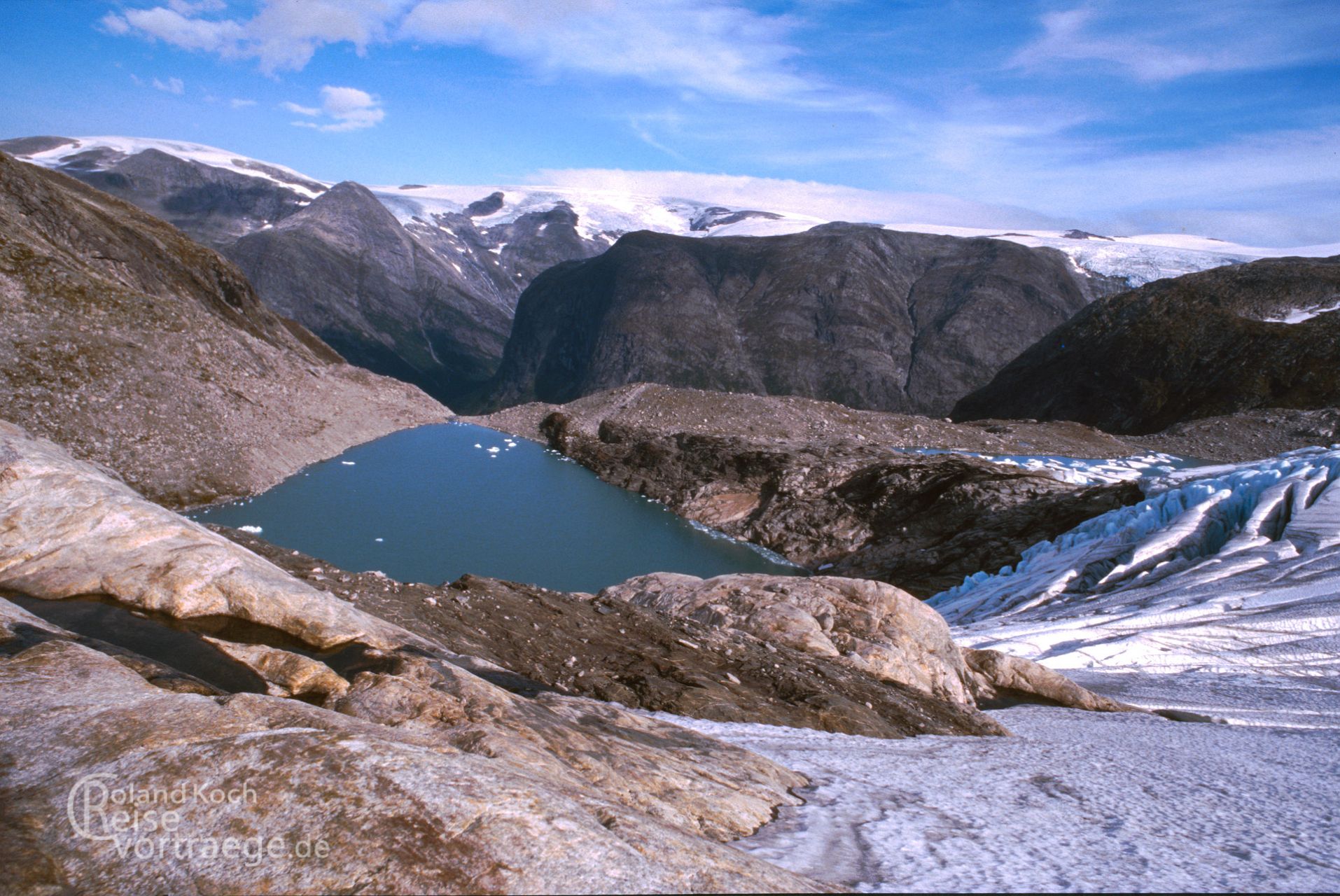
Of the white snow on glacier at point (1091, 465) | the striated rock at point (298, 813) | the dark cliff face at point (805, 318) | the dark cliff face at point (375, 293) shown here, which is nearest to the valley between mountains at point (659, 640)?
the striated rock at point (298, 813)

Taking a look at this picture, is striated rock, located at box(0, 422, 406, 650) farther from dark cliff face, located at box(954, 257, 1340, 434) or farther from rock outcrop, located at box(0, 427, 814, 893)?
dark cliff face, located at box(954, 257, 1340, 434)

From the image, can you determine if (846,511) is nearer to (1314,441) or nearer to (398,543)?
(398,543)

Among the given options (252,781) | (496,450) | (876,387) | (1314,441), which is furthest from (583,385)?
(252,781)

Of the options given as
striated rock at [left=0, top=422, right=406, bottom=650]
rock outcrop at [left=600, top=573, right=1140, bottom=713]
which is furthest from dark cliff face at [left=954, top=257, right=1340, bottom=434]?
striated rock at [left=0, top=422, right=406, bottom=650]

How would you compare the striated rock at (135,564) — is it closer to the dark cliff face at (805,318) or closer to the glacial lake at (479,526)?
the glacial lake at (479,526)

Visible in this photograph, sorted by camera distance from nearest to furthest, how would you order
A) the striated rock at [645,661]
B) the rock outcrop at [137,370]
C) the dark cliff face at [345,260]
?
the striated rock at [645,661] < the rock outcrop at [137,370] < the dark cliff face at [345,260]
